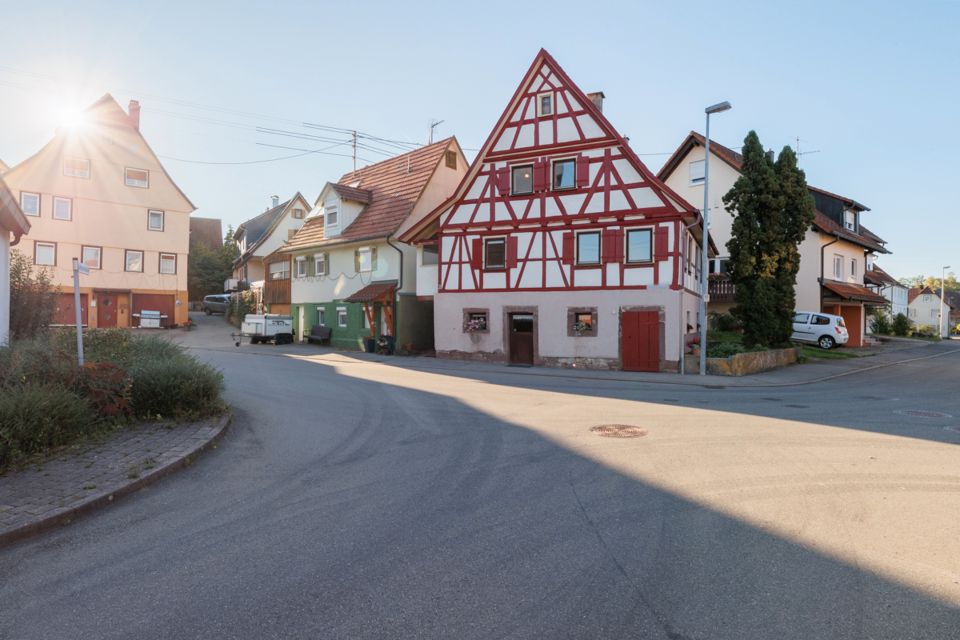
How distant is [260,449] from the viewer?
813cm

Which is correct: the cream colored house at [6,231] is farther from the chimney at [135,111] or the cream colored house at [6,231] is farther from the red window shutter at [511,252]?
the chimney at [135,111]

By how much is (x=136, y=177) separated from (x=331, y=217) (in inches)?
661

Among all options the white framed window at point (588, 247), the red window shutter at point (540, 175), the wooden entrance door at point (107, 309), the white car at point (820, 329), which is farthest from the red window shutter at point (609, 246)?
the wooden entrance door at point (107, 309)

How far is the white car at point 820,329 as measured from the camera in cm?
2997

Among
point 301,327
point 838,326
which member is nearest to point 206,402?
point 301,327

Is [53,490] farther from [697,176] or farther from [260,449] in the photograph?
[697,176]

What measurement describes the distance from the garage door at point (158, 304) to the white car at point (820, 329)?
1492 inches

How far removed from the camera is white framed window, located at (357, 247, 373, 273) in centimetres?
3028

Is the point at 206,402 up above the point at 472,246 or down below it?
below

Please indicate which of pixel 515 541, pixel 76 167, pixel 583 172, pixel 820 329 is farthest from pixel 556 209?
pixel 76 167

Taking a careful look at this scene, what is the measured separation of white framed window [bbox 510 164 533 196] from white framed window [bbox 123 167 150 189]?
2872 centimetres

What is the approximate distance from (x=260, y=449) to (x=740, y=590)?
20.4 feet

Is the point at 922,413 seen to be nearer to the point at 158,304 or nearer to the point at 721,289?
the point at 721,289

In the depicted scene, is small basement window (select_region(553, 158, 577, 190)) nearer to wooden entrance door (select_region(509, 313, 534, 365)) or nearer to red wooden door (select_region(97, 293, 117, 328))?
wooden entrance door (select_region(509, 313, 534, 365))
